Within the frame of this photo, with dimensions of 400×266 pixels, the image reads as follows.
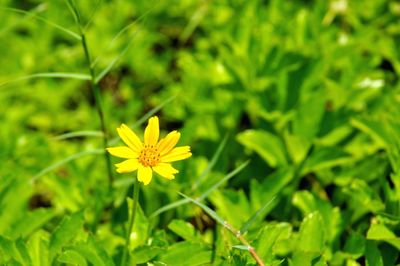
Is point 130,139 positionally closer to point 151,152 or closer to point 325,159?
point 151,152

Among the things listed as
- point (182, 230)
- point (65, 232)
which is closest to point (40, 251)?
point (65, 232)

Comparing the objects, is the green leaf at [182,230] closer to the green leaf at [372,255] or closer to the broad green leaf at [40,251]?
the broad green leaf at [40,251]

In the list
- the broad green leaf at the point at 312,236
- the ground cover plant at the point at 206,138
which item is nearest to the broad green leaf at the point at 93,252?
the ground cover plant at the point at 206,138

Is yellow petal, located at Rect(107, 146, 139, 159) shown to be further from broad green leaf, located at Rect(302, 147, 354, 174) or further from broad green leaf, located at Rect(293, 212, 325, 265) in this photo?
broad green leaf, located at Rect(302, 147, 354, 174)

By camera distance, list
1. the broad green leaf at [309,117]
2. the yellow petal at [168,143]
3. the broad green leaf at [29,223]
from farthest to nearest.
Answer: the broad green leaf at [309,117]
the broad green leaf at [29,223]
the yellow petal at [168,143]

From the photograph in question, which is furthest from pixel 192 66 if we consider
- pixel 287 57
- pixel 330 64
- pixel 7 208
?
pixel 7 208

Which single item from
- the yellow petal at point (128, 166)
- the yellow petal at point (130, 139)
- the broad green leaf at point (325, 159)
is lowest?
the broad green leaf at point (325, 159)

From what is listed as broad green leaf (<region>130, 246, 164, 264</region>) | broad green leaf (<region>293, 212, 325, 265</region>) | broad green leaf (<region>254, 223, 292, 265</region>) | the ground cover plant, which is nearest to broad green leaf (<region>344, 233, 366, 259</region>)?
the ground cover plant
